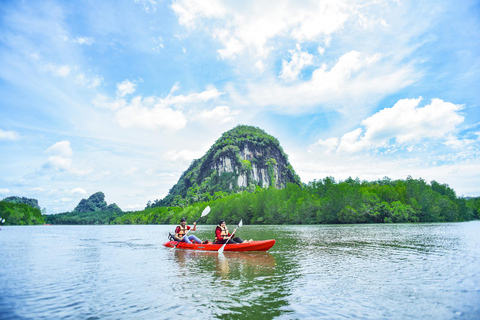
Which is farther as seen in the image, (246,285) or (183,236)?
(183,236)

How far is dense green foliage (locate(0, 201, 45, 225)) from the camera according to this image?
3954 inches

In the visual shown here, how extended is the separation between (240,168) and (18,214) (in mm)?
96791

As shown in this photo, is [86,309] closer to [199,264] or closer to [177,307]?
[177,307]

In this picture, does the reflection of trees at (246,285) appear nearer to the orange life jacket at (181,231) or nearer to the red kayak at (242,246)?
the red kayak at (242,246)

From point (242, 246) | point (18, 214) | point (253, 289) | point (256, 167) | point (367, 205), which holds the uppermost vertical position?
point (256, 167)

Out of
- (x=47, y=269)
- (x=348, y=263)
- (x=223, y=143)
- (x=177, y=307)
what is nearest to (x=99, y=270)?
(x=47, y=269)

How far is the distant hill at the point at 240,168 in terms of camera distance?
158375 millimetres

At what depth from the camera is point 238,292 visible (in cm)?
969

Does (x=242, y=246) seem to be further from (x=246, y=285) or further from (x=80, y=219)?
(x=80, y=219)

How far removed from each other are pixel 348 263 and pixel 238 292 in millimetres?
7472

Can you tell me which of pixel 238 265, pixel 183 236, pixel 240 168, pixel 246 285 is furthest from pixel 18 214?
pixel 246 285

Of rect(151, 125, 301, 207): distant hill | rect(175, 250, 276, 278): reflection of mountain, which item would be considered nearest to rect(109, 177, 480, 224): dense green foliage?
rect(175, 250, 276, 278): reflection of mountain

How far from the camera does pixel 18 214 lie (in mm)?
104375

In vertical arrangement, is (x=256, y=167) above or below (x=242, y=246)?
above
